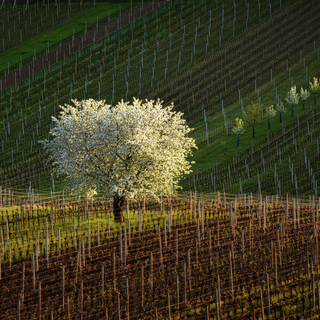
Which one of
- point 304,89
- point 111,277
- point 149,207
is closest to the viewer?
point 111,277

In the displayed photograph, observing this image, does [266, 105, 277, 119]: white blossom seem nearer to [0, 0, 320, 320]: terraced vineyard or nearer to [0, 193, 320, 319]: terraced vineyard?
[0, 0, 320, 320]: terraced vineyard

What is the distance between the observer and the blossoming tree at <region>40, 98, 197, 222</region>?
4062 cm

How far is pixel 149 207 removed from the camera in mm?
48500

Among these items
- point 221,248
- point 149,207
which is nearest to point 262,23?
point 149,207

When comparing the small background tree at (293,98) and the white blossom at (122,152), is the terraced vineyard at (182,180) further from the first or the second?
the white blossom at (122,152)

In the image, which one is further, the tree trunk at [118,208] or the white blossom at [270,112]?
the white blossom at [270,112]

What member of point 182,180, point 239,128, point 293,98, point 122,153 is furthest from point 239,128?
point 122,153

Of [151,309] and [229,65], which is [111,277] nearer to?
[151,309]

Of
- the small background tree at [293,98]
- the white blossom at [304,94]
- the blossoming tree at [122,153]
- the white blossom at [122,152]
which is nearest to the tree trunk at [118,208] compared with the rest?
the blossoming tree at [122,153]

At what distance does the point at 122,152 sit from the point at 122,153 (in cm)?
12

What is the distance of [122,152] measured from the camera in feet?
134

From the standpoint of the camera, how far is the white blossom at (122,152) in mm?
40594

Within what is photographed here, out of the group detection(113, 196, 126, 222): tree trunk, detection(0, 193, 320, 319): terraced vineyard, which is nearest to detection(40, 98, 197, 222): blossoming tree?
detection(113, 196, 126, 222): tree trunk

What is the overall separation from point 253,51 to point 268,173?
56.3 metres
